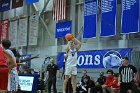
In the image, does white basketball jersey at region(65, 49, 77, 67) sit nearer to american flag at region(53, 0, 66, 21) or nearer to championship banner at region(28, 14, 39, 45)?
american flag at region(53, 0, 66, 21)

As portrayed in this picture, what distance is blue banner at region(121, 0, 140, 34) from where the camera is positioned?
16.5 metres

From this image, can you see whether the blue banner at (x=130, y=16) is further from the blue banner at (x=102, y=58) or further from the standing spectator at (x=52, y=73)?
the standing spectator at (x=52, y=73)

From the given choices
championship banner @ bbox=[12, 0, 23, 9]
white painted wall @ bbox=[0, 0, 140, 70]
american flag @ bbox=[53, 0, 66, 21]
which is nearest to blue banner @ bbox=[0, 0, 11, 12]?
championship banner @ bbox=[12, 0, 23, 9]

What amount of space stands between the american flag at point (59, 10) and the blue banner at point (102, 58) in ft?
11.6

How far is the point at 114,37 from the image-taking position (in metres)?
19.5

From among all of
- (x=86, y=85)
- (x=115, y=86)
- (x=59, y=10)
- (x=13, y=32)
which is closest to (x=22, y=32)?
(x=13, y=32)

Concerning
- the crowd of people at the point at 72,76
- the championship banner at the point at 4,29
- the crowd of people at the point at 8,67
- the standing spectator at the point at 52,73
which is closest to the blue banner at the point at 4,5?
the championship banner at the point at 4,29

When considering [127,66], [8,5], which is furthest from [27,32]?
[127,66]

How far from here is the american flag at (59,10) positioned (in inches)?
899

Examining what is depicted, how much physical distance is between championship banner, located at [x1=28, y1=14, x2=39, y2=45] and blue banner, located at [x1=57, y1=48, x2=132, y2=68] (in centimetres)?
641

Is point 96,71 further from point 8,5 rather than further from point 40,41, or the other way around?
point 8,5

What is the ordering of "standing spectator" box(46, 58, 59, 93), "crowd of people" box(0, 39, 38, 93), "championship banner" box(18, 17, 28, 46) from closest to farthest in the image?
"crowd of people" box(0, 39, 38, 93) < "standing spectator" box(46, 58, 59, 93) < "championship banner" box(18, 17, 28, 46)

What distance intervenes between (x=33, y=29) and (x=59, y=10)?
150 inches

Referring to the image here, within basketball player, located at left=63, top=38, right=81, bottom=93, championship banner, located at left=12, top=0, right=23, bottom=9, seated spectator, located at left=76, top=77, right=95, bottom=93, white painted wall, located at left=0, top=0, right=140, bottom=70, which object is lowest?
seated spectator, located at left=76, top=77, right=95, bottom=93
